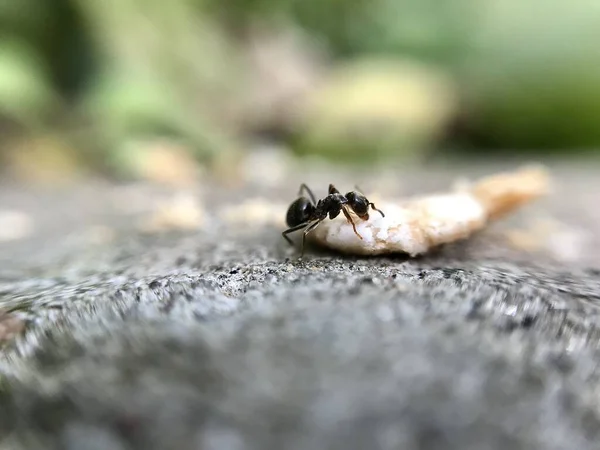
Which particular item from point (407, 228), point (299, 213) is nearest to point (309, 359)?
point (407, 228)

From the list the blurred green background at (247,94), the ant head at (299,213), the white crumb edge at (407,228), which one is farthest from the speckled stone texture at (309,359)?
the blurred green background at (247,94)

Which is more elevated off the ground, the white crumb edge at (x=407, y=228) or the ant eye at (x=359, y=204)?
the ant eye at (x=359, y=204)

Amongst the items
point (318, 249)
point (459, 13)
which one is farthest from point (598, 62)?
point (318, 249)

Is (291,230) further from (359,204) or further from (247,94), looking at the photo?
(247,94)

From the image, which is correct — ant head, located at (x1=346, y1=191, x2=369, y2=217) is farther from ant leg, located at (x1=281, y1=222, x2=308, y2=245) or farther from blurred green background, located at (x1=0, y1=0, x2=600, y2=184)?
blurred green background, located at (x1=0, y1=0, x2=600, y2=184)

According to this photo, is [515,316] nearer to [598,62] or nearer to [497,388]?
[497,388]

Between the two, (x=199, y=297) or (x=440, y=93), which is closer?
(x=199, y=297)

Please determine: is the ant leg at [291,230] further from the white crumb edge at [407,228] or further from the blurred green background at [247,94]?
the blurred green background at [247,94]
